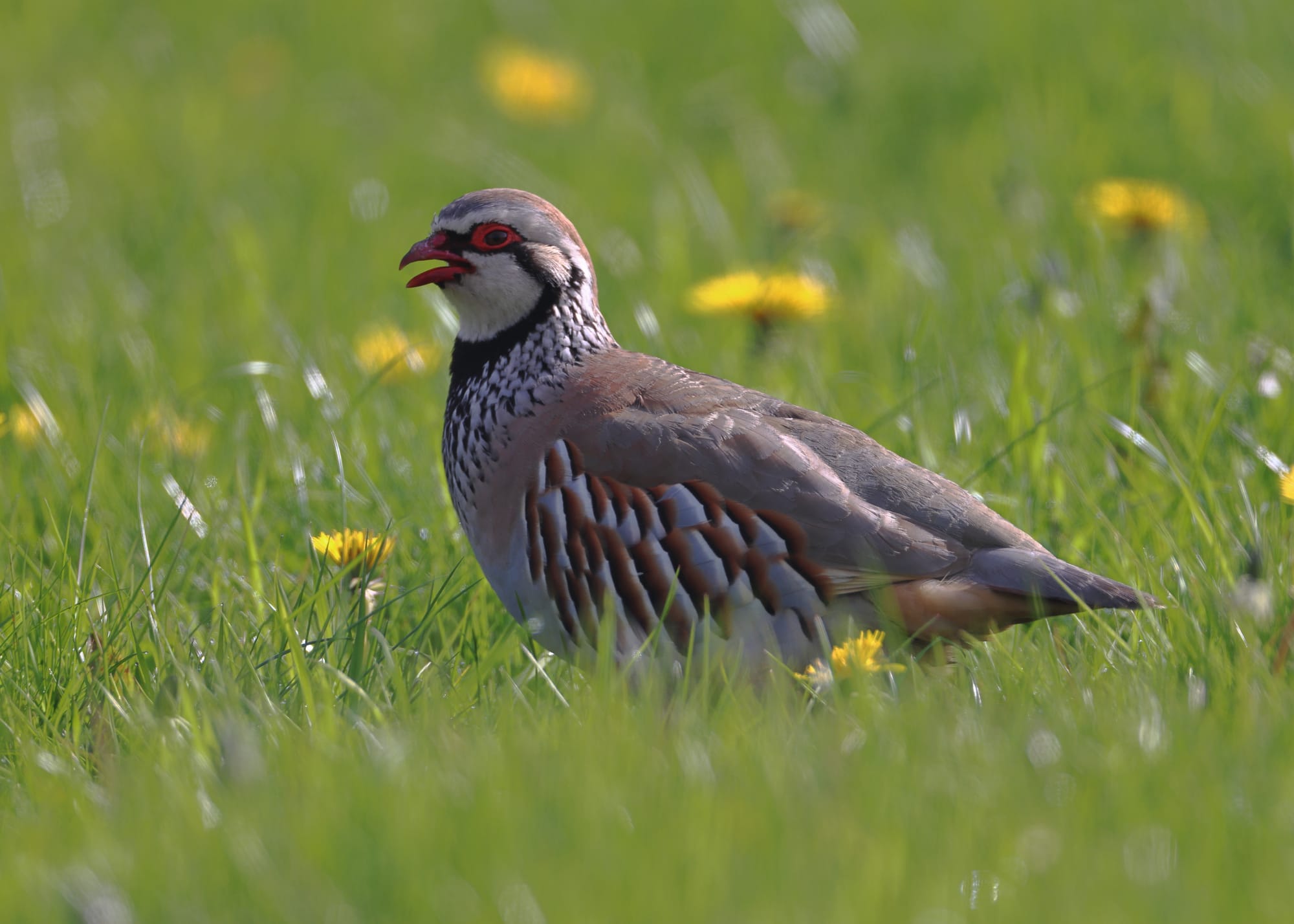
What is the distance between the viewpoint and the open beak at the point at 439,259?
445 cm

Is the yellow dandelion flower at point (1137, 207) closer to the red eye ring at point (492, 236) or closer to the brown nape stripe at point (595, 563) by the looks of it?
the red eye ring at point (492, 236)

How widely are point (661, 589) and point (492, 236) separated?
1221mm

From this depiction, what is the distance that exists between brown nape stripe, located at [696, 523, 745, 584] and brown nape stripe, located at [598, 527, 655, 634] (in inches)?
8.1

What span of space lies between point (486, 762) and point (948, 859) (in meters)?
0.81

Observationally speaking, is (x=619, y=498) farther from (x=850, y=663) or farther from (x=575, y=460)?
(x=850, y=663)

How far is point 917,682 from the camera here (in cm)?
335

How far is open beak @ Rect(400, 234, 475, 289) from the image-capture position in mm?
4449

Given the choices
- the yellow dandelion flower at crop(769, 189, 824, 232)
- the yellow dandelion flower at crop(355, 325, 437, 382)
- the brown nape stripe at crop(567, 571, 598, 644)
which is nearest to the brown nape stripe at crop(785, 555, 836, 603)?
the brown nape stripe at crop(567, 571, 598, 644)

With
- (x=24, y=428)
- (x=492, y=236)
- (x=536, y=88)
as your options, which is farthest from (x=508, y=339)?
(x=536, y=88)

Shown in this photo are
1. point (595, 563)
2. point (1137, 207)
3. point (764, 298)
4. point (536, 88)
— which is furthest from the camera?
point (536, 88)

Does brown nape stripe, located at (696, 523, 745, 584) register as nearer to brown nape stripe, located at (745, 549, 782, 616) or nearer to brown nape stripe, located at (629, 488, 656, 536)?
brown nape stripe, located at (745, 549, 782, 616)

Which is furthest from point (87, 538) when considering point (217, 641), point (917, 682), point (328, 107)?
point (328, 107)

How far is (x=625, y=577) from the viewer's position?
153 inches

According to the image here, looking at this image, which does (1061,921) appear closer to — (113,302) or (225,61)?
(113,302)
